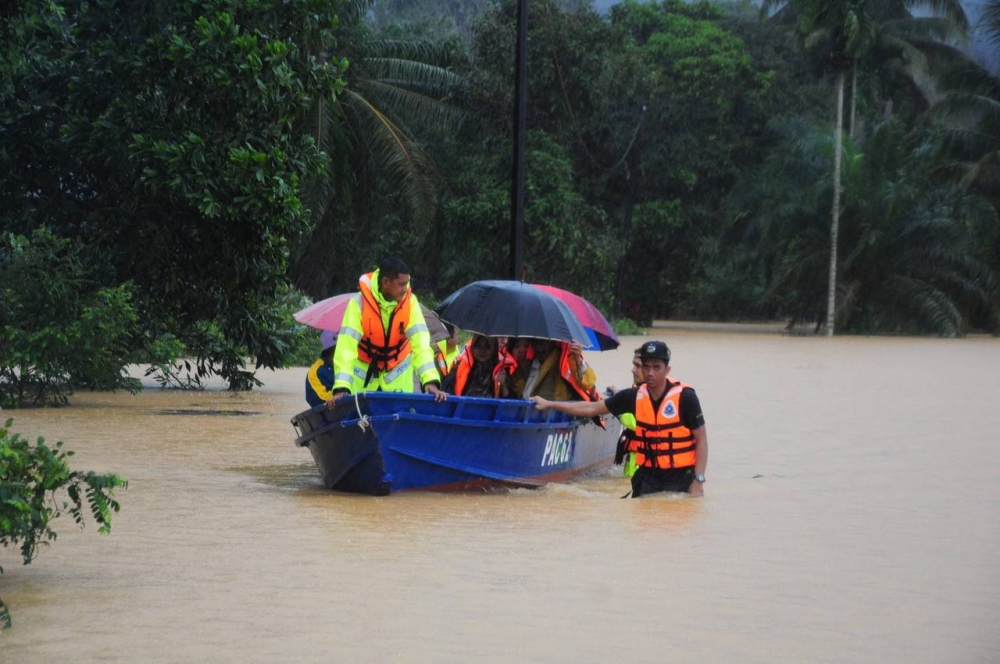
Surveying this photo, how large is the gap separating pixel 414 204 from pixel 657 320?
125ft

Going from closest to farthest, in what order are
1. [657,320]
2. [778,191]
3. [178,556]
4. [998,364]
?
[178,556], [998,364], [778,191], [657,320]

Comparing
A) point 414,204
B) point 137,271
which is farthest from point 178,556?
point 414,204

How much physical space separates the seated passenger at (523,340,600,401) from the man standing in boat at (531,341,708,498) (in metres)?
1.40

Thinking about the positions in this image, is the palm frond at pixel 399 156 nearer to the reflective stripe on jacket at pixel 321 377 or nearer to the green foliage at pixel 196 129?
the green foliage at pixel 196 129

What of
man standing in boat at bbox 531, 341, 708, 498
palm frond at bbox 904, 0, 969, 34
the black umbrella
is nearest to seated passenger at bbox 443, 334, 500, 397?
the black umbrella

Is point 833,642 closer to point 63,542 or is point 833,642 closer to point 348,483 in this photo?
point 63,542

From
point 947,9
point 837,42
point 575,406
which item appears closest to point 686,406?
point 575,406

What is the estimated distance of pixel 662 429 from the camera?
10.7 m

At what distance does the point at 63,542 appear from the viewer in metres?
8.77

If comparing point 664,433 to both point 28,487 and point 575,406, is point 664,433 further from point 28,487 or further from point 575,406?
point 28,487

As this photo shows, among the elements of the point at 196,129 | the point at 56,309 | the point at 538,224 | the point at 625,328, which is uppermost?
the point at 538,224

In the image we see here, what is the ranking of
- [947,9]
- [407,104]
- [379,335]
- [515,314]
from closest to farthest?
[379,335] → [515,314] → [407,104] → [947,9]

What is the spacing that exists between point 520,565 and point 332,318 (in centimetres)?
594

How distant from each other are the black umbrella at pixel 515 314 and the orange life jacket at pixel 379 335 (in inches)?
30.6
